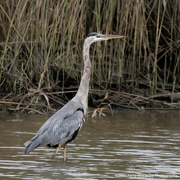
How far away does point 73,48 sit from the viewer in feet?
33.4

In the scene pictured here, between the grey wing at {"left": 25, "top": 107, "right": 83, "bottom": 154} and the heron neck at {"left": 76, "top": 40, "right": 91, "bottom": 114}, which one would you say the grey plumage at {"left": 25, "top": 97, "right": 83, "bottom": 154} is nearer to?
the grey wing at {"left": 25, "top": 107, "right": 83, "bottom": 154}

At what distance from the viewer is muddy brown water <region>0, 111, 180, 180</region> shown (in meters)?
5.38

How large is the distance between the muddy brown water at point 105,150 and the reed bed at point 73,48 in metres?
0.69

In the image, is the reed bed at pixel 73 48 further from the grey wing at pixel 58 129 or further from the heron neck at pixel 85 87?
the grey wing at pixel 58 129

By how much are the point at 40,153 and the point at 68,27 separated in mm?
3365

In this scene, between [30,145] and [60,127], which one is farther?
[60,127]

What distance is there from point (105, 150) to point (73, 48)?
379 centimetres

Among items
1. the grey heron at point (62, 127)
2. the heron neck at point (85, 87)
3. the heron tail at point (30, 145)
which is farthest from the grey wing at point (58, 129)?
the heron neck at point (85, 87)

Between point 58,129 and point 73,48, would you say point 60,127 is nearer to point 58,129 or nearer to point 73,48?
point 58,129

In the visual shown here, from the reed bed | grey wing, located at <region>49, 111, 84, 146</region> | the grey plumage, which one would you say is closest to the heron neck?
the grey plumage

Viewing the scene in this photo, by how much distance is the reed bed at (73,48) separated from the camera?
9.45 metres

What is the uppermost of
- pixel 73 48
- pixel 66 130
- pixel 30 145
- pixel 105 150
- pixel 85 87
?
pixel 73 48

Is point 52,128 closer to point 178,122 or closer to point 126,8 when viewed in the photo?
point 178,122

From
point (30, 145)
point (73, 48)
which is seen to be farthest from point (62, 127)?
point (73, 48)
